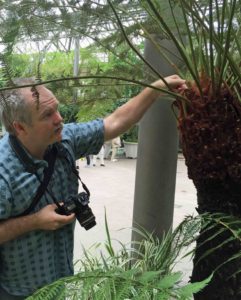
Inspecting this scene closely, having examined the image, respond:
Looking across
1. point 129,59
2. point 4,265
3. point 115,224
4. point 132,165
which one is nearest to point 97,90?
point 129,59

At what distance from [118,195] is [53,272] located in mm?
6086

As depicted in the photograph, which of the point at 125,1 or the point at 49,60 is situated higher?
the point at 125,1

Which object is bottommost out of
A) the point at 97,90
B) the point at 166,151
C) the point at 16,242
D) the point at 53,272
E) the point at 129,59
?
the point at 53,272

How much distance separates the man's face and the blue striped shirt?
0.30ft

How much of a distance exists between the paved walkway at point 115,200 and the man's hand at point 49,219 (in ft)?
5.85

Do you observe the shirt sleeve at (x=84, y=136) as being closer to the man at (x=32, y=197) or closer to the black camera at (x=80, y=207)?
the man at (x=32, y=197)

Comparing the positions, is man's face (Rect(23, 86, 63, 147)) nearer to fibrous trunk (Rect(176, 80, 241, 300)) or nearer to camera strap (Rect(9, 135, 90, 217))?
camera strap (Rect(9, 135, 90, 217))

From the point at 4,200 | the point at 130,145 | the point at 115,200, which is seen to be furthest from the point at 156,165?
the point at 130,145

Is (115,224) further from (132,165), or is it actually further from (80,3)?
(132,165)

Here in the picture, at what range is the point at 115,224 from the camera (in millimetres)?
6008

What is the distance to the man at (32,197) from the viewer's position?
1750mm

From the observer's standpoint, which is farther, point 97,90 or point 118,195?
point 118,195

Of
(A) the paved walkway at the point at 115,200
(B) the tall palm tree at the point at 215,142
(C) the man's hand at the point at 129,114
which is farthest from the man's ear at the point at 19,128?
(A) the paved walkway at the point at 115,200

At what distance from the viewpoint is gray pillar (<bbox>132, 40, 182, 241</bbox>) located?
2674mm
